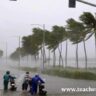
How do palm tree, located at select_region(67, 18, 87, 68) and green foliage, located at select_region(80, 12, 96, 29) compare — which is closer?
green foliage, located at select_region(80, 12, 96, 29)

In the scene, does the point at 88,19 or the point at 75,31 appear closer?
the point at 88,19

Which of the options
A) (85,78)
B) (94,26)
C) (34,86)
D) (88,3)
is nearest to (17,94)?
(34,86)

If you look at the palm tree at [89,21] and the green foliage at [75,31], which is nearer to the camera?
the palm tree at [89,21]

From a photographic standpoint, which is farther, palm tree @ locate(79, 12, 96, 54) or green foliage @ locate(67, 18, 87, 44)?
green foliage @ locate(67, 18, 87, 44)

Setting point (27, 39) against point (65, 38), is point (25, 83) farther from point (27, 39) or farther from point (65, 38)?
point (27, 39)

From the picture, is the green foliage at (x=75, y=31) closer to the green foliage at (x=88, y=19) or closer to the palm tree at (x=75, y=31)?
the palm tree at (x=75, y=31)

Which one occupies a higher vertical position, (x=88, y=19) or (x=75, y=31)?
(x=88, y=19)

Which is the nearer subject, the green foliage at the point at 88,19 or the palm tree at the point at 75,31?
the green foliage at the point at 88,19

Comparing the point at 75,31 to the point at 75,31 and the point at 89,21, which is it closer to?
the point at 75,31

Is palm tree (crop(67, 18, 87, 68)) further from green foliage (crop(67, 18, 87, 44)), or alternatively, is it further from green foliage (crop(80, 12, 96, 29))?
green foliage (crop(80, 12, 96, 29))

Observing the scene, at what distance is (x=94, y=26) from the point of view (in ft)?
209

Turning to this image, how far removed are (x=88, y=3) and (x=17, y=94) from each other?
838 centimetres

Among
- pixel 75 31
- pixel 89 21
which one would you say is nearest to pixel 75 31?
pixel 75 31

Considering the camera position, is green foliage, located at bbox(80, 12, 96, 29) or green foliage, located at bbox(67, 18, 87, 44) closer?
green foliage, located at bbox(80, 12, 96, 29)
